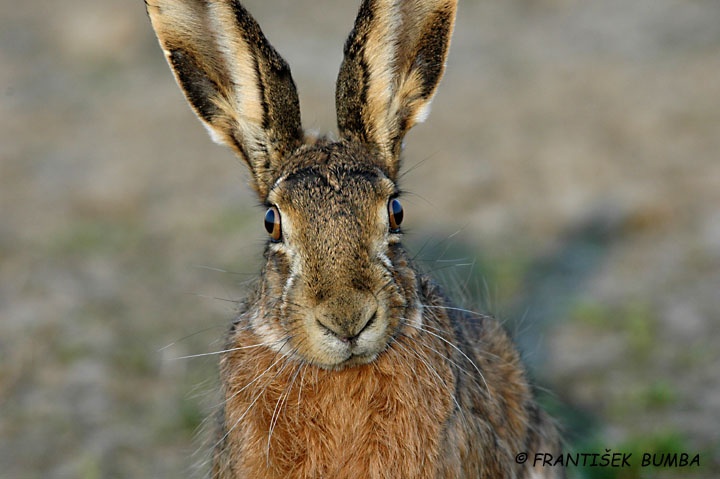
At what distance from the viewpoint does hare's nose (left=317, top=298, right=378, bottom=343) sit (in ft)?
9.86

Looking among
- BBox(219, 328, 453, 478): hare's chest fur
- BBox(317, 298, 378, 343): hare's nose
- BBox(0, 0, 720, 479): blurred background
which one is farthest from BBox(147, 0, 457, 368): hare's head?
BBox(0, 0, 720, 479): blurred background

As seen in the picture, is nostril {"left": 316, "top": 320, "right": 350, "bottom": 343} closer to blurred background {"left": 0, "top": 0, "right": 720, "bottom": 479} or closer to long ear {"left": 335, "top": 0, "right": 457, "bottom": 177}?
long ear {"left": 335, "top": 0, "right": 457, "bottom": 177}

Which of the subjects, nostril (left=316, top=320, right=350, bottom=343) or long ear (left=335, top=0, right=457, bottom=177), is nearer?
nostril (left=316, top=320, right=350, bottom=343)

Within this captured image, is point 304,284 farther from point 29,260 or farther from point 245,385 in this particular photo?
point 29,260

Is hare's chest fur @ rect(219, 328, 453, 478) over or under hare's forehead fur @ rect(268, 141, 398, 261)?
under

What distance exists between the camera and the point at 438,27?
3656mm

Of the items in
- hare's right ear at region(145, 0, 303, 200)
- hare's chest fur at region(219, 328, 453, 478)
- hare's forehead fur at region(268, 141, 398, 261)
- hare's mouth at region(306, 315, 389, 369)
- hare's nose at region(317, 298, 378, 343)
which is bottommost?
hare's chest fur at region(219, 328, 453, 478)

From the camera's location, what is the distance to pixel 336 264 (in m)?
3.09

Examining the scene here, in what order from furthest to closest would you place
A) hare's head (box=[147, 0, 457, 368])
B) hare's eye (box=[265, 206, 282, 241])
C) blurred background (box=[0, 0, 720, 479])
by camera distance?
blurred background (box=[0, 0, 720, 479]) → hare's eye (box=[265, 206, 282, 241]) → hare's head (box=[147, 0, 457, 368])

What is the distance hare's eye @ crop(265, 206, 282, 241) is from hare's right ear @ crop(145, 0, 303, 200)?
0.82 feet

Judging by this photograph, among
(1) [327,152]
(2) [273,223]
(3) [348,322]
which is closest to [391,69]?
(1) [327,152]

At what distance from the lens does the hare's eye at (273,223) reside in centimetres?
336

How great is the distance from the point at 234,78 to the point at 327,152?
492mm

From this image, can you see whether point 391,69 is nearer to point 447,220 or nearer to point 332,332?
point 332,332
